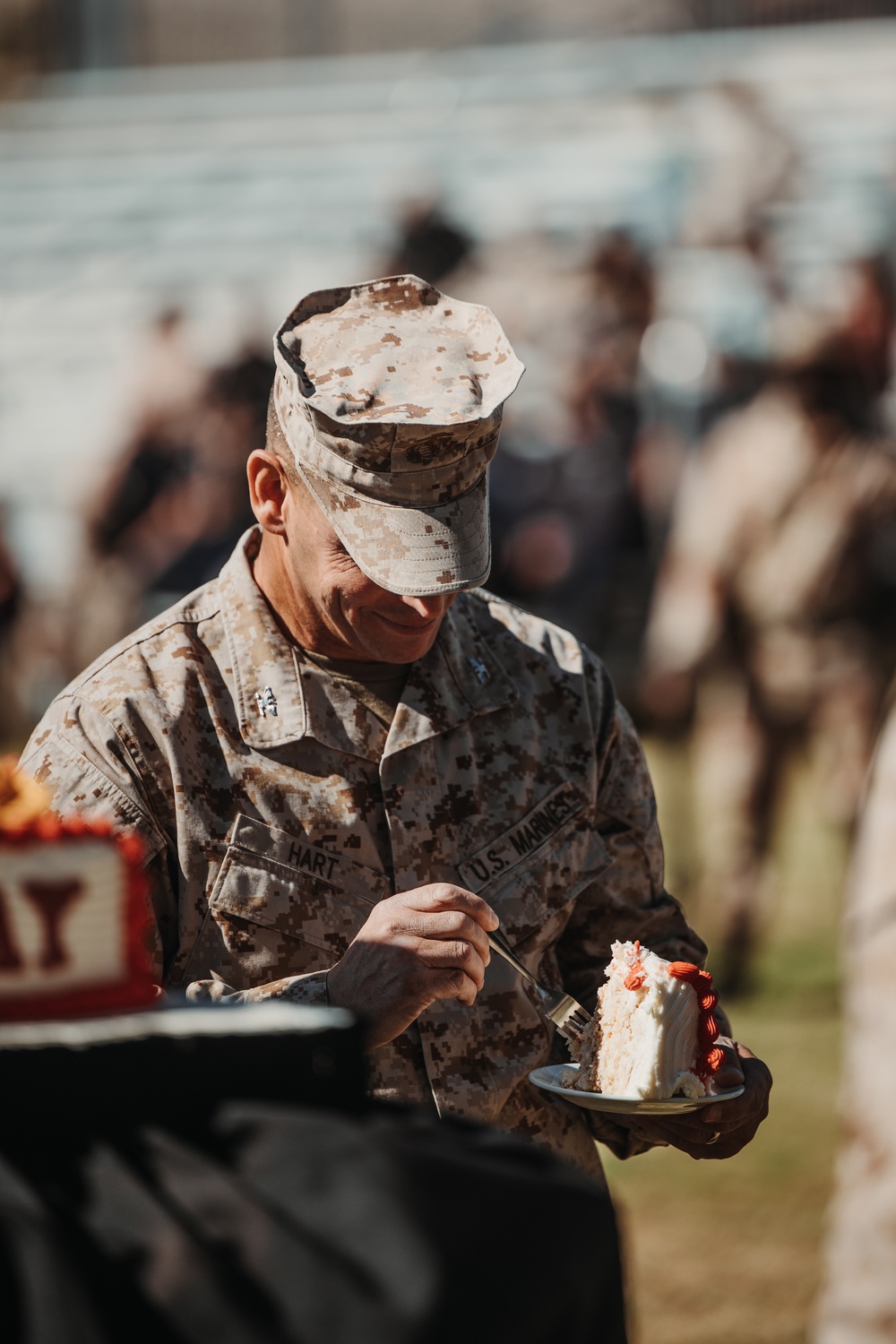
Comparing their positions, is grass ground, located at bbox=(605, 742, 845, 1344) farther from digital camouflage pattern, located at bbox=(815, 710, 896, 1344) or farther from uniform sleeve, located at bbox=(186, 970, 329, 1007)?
uniform sleeve, located at bbox=(186, 970, 329, 1007)

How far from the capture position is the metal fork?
2643 mm

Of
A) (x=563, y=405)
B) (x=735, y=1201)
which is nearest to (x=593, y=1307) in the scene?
(x=735, y=1201)

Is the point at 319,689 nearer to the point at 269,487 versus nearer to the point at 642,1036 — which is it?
the point at 269,487

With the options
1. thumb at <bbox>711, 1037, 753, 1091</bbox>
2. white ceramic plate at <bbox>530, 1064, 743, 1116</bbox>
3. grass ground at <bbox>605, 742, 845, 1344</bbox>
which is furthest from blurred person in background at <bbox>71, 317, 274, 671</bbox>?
white ceramic plate at <bbox>530, 1064, 743, 1116</bbox>

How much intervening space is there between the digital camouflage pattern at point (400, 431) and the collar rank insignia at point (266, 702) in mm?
289

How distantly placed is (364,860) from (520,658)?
48cm

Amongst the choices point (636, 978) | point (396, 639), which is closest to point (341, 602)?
point (396, 639)

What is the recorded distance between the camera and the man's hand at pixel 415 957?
222 centimetres

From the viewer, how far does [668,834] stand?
9.66 m

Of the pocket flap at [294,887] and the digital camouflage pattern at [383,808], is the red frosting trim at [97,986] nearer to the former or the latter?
the digital camouflage pattern at [383,808]

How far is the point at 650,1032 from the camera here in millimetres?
2445

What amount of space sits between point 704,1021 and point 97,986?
118cm

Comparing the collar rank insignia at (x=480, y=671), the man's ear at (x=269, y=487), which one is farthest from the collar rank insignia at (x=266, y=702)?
the collar rank insignia at (x=480, y=671)

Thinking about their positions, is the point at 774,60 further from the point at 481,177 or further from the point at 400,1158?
the point at 400,1158
